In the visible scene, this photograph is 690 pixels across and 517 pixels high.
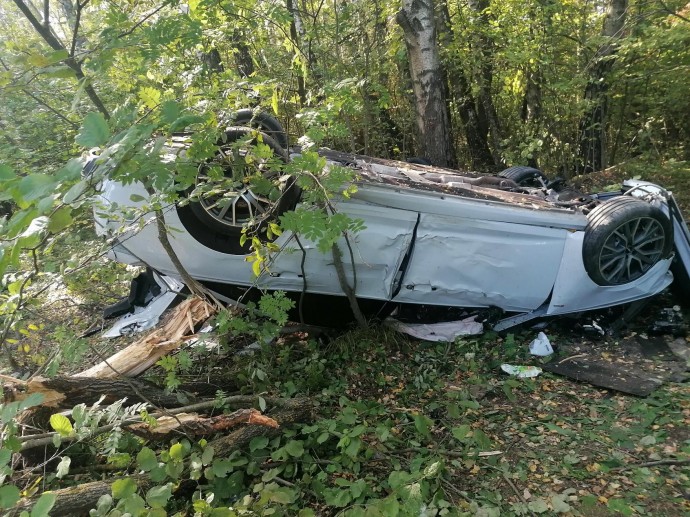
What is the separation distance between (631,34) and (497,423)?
18.0 feet

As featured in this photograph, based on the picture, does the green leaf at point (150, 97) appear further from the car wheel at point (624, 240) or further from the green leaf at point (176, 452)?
the car wheel at point (624, 240)

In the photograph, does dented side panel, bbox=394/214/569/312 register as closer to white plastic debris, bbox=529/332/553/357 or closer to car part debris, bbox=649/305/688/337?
white plastic debris, bbox=529/332/553/357

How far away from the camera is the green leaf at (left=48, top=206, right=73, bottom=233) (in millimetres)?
1425

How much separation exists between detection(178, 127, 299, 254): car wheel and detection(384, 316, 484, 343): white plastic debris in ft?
5.10

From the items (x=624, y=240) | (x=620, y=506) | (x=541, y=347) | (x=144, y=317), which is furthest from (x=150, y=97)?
(x=624, y=240)

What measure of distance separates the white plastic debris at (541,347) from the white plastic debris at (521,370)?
0.20 meters

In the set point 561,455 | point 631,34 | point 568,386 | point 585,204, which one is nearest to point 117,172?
point 561,455

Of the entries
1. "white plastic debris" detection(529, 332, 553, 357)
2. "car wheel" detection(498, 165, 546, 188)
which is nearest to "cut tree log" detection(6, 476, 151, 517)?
"white plastic debris" detection(529, 332, 553, 357)

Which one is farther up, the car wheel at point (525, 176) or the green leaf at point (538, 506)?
the car wheel at point (525, 176)

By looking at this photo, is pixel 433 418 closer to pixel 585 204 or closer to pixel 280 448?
pixel 280 448

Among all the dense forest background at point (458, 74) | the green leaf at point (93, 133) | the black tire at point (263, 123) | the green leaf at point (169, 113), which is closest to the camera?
the green leaf at point (93, 133)

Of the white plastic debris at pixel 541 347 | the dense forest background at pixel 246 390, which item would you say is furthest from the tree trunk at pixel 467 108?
the white plastic debris at pixel 541 347

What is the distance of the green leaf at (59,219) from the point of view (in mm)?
1425

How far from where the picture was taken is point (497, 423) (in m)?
3.18
